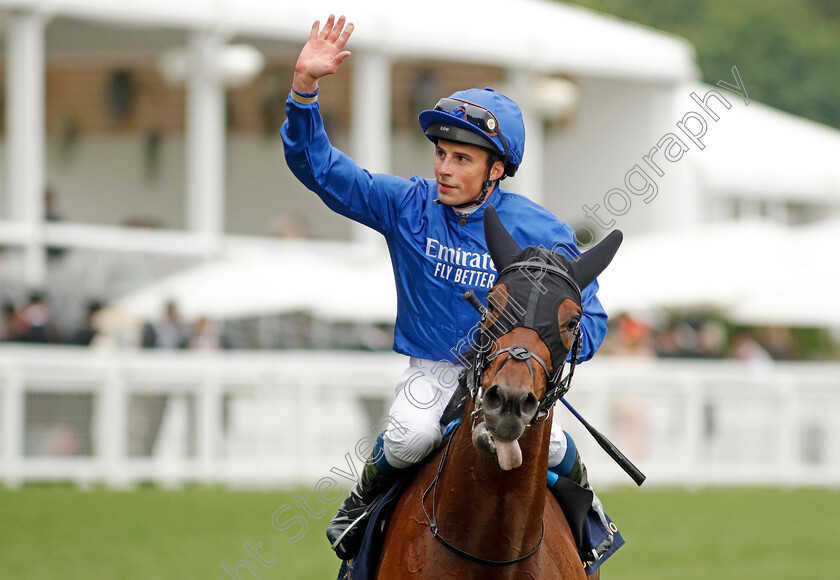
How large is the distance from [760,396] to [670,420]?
1253mm

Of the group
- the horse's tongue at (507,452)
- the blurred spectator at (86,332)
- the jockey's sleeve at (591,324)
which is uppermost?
the jockey's sleeve at (591,324)

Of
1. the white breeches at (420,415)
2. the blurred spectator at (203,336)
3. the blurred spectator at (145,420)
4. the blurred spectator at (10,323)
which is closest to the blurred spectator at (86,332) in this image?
the blurred spectator at (10,323)

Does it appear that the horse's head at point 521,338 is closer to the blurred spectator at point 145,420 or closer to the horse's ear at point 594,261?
the horse's ear at point 594,261

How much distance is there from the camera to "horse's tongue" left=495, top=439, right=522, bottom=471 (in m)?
3.61

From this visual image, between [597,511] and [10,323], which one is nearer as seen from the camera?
[597,511]

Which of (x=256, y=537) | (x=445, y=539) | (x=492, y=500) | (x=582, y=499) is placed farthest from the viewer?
(x=256, y=537)

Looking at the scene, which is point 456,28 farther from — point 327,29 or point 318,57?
point 318,57

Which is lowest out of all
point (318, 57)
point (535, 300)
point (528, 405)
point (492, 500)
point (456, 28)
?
point (492, 500)

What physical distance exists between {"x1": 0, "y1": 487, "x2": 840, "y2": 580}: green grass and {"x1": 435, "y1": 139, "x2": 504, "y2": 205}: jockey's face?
4740mm

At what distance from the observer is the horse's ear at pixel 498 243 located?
3.94 meters

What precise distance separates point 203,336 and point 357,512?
9.44 meters

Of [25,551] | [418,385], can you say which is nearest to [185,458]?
[25,551]

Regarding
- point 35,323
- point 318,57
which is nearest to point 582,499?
point 318,57

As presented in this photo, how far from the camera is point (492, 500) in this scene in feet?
13.0
